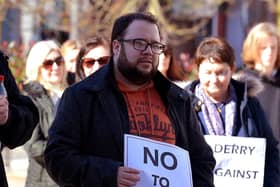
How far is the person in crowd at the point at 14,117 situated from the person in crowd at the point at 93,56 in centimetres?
142

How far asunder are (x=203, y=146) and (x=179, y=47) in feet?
65.8

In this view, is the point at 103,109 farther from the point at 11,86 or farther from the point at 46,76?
the point at 46,76

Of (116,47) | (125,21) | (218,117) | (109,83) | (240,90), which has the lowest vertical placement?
(218,117)

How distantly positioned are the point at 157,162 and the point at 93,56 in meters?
1.88

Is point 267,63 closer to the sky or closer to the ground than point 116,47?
closer to the ground

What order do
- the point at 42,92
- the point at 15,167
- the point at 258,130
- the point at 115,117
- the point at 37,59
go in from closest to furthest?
the point at 115,117
the point at 258,130
the point at 42,92
the point at 37,59
the point at 15,167

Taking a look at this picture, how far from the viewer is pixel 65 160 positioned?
3602 millimetres

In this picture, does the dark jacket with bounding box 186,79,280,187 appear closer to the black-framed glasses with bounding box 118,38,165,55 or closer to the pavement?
the black-framed glasses with bounding box 118,38,165,55

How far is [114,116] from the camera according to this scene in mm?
3695

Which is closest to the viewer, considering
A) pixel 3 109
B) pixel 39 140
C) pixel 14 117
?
pixel 3 109

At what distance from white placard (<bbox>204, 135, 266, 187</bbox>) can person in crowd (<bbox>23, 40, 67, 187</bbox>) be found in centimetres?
114

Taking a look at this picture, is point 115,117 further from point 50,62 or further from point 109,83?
point 50,62

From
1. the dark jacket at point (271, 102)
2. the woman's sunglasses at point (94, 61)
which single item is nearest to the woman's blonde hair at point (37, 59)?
the woman's sunglasses at point (94, 61)

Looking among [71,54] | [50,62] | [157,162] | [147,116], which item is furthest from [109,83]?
[71,54]
